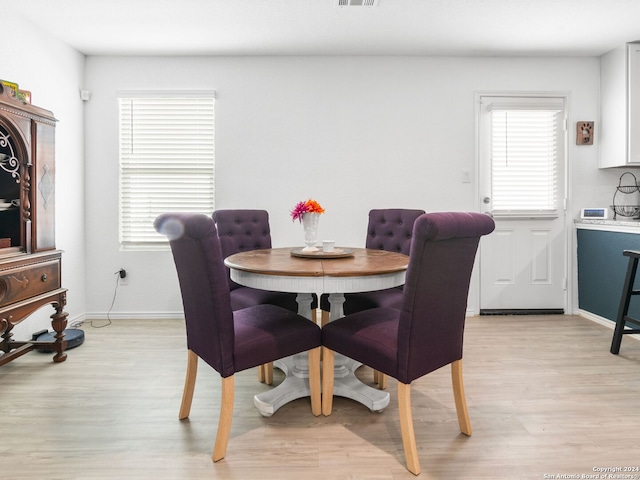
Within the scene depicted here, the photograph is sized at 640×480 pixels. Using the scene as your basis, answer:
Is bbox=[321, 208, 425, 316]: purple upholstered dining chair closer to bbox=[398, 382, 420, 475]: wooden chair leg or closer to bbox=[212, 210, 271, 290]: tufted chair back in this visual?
bbox=[212, 210, 271, 290]: tufted chair back

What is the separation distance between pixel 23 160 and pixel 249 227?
1.47m

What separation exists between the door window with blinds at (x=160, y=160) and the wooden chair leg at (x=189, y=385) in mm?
2122

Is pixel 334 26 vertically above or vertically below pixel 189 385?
above

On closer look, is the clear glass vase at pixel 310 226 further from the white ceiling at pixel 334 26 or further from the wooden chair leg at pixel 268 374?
the white ceiling at pixel 334 26

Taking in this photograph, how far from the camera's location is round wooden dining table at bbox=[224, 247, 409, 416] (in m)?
1.72

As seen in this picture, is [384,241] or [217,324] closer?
[217,324]

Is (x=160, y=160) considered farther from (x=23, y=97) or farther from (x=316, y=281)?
(x=316, y=281)

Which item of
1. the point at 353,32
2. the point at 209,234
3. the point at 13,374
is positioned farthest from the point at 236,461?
the point at 353,32

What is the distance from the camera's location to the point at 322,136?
3.67 m

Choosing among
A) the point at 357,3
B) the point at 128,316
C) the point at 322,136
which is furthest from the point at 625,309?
the point at 128,316

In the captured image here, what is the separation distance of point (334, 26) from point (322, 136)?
0.95 m

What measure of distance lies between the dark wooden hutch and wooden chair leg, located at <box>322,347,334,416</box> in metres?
1.82

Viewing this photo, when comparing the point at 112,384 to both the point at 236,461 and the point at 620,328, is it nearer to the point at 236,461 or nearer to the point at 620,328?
the point at 236,461

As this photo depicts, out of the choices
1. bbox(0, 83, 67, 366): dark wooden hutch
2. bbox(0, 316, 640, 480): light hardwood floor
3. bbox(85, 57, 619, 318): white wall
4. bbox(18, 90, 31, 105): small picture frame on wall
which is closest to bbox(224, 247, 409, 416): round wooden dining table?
bbox(0, 316, 640, 480): light hardwood floor
